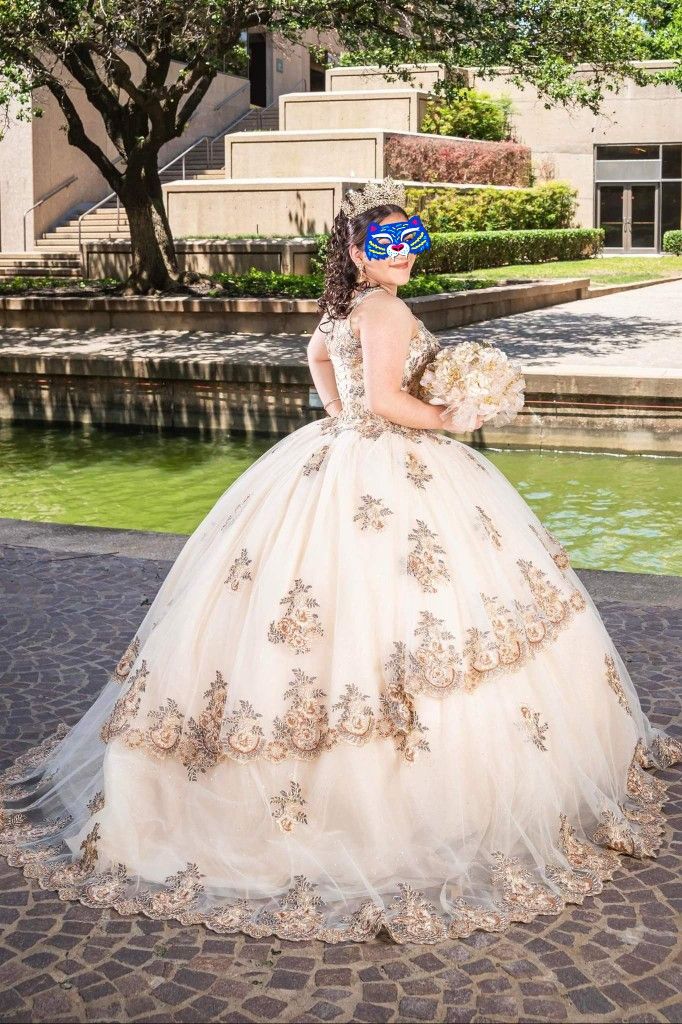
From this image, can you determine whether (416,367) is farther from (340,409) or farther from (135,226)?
(135,226)

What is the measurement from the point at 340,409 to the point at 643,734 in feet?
5.19

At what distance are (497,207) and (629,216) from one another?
8.68 m

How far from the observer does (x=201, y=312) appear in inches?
664

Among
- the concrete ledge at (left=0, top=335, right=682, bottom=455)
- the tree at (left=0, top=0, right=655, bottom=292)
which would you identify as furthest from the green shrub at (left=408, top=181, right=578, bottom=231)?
the concrete ledge at (left=0, top=335, right=682, bottom=455)

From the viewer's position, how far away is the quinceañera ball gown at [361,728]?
137 inches

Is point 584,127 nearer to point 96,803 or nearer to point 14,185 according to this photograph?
point 14,185

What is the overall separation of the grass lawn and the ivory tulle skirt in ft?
64.2

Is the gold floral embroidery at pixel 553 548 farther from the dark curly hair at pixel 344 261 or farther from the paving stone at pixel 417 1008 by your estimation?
the paving stone at pixel 417 1008

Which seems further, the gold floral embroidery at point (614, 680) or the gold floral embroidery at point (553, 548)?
the gold floral embroidery at point (553, 548)

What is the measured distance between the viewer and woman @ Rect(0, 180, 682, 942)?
3.49 metres

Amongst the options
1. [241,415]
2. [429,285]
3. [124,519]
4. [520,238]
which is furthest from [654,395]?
[520,238]

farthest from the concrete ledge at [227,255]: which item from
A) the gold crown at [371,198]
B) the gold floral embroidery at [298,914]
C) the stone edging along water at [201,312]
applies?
the gold floral embroidery at [298,914]

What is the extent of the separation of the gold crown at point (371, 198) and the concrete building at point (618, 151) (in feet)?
111

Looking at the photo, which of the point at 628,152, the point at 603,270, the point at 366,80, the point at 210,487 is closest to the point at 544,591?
the point at 210,487
